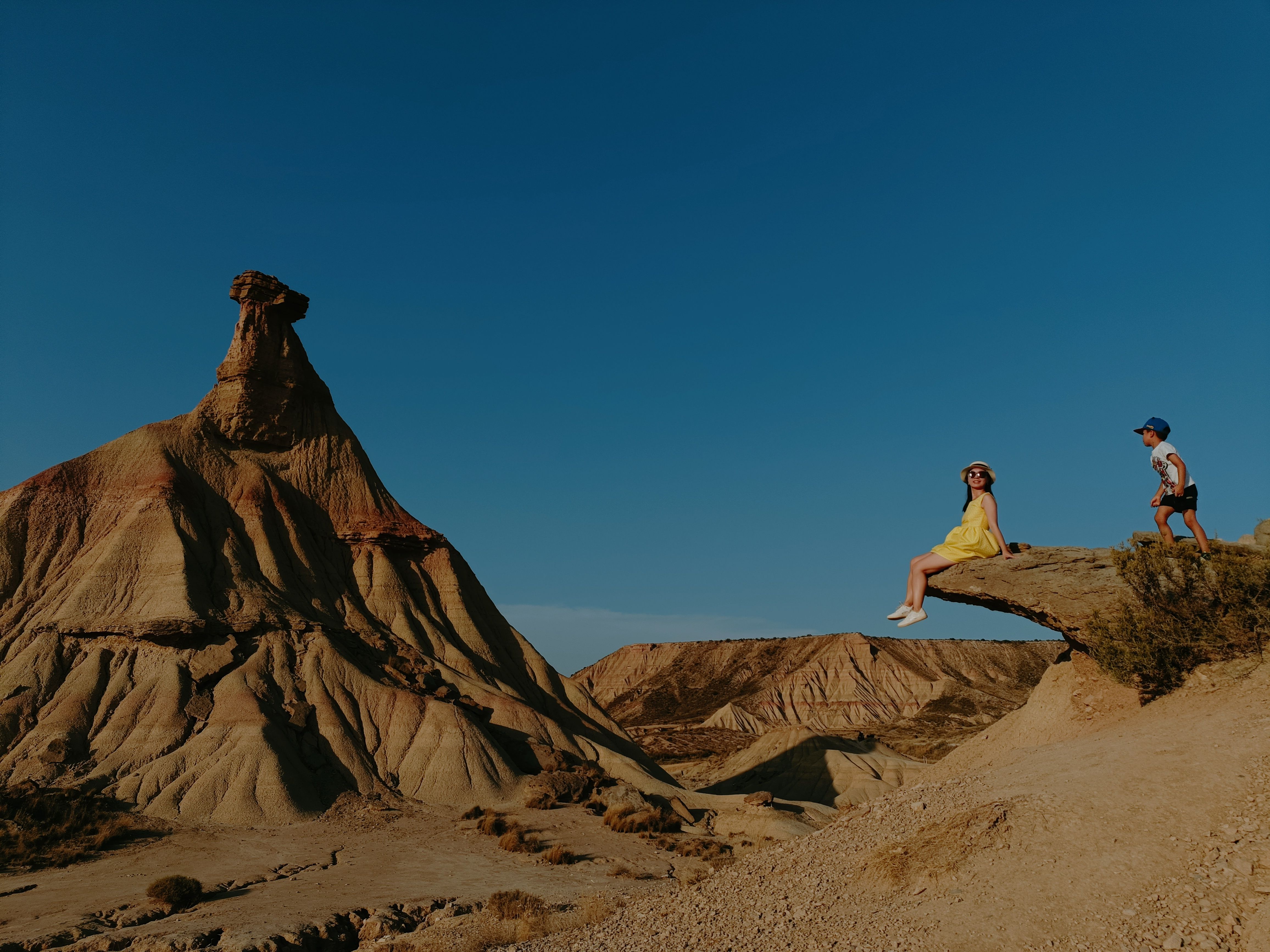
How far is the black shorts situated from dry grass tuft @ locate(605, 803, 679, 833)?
25813 millimetres

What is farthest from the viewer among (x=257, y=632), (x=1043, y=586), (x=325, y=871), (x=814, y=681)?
(x=814, y=681)

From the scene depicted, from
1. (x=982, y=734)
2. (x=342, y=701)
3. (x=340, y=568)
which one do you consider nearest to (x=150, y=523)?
(x=340, y=568)

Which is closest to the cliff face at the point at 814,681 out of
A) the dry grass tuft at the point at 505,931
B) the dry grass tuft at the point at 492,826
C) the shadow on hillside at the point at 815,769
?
the shadow on hillside at the point at 815,769

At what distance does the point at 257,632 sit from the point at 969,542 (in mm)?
35381

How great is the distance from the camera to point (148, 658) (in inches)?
1382

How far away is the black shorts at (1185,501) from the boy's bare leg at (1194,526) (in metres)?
0.03

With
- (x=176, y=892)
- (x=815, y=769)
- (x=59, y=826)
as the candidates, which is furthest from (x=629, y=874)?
(x=815, y=769)

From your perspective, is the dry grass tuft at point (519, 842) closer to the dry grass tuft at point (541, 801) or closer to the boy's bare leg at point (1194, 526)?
the dry grass tuft at point (541, 801)

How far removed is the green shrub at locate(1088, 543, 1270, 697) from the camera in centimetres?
1139

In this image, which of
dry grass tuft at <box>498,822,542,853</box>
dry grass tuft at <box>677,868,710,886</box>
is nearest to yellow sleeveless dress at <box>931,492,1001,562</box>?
dry grass tuft at <box>677,868,710,886</box>

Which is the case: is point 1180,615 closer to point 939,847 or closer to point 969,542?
point 969,542

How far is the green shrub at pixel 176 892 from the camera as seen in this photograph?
19625 mm

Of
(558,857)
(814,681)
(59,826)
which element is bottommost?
(814,681)

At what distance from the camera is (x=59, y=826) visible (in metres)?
25.9
